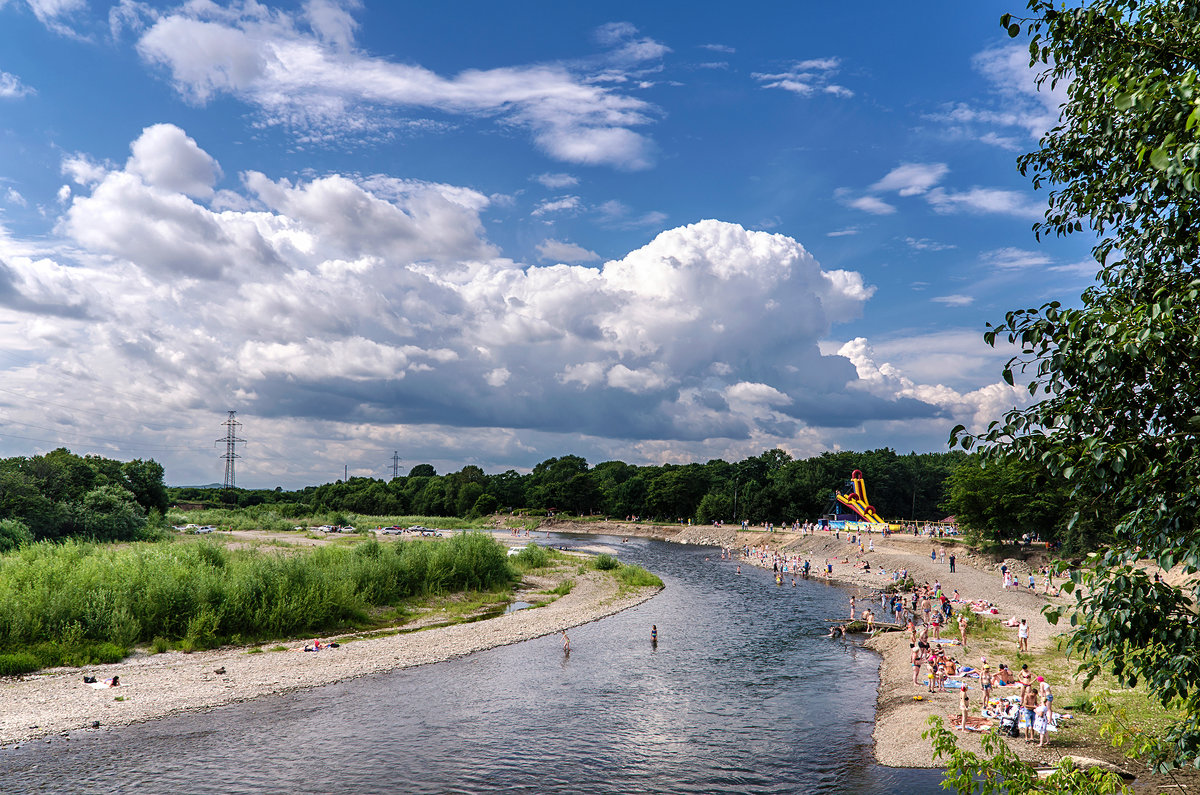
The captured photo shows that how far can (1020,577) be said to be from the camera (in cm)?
6994

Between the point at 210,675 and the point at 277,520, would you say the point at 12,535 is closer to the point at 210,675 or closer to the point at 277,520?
the point at 210,675

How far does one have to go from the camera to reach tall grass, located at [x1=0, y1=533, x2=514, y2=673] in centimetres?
3891

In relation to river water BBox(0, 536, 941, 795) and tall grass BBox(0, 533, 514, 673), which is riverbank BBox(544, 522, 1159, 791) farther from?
tall grass BBox(0, 533, 514, 673)

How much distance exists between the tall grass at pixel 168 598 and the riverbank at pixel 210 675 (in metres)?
2.02

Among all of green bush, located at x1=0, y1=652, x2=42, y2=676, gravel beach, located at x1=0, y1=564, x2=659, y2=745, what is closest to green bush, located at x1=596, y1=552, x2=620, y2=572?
gravel beach, located at x1=0, y1=564, x2=659, y2=745

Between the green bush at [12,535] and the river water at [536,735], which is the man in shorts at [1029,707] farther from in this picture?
the green bush at [12,535]

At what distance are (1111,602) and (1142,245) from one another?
508 centimetres

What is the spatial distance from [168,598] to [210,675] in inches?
393

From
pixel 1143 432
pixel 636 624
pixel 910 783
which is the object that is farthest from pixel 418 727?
pixel 1143 432

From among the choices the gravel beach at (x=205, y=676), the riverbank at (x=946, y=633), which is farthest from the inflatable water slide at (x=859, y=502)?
the gravel beach at (x=205, y=676)

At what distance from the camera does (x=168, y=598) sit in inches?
1726

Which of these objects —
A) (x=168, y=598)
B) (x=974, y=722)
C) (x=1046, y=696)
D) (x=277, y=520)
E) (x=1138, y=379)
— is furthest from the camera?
(x=277, y=520)

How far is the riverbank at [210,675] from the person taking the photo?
1188 inches

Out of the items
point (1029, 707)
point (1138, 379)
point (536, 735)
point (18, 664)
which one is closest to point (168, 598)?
point (18, 664)
